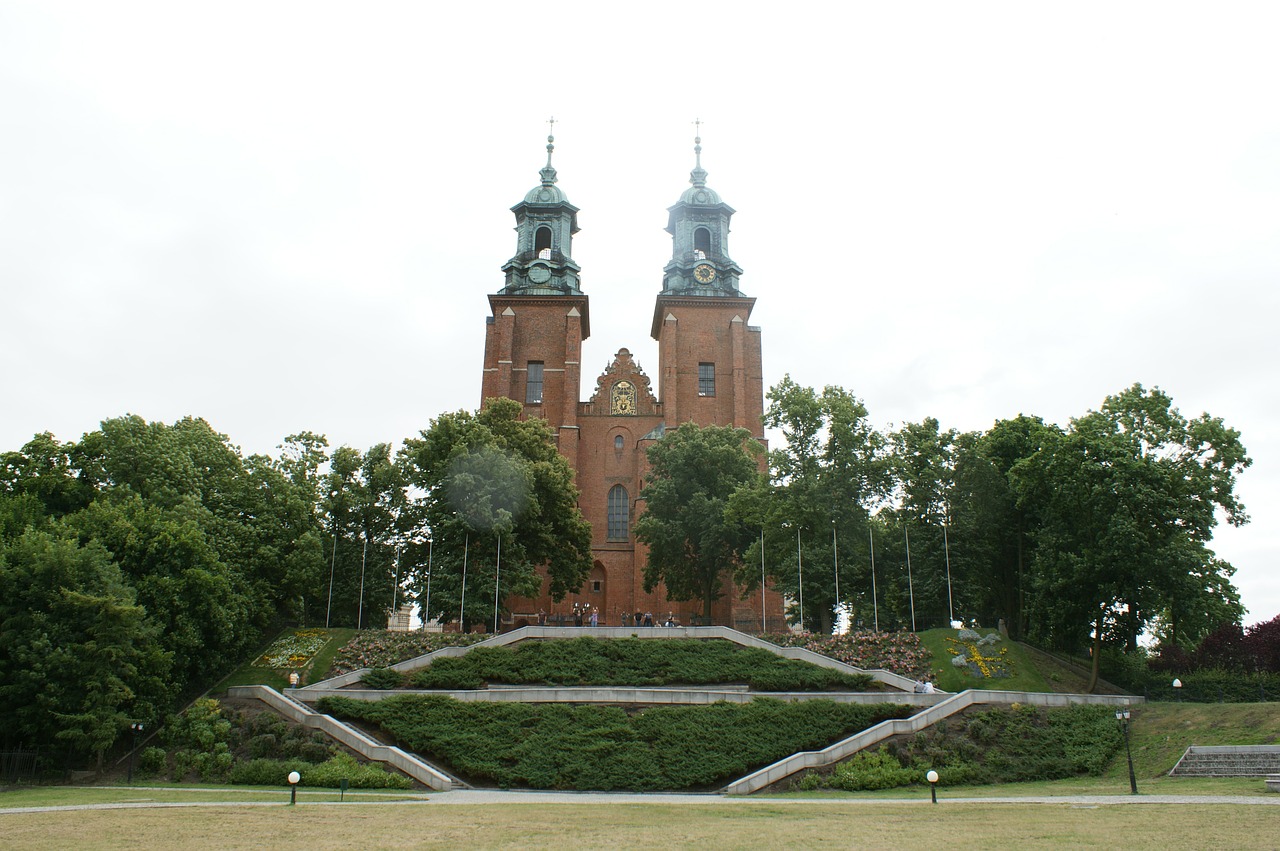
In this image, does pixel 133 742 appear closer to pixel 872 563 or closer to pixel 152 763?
pixel 152 763

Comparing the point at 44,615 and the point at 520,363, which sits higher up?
the point at 520,363

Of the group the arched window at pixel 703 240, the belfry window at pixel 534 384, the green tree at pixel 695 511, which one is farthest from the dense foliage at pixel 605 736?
the arched window at pixel 703 240

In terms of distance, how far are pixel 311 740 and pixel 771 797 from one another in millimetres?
12580

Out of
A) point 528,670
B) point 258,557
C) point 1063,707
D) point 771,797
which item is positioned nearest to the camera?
point 771,797

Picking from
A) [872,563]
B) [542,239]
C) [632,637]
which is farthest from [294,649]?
[542,239]

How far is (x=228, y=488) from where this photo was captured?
37500 mm

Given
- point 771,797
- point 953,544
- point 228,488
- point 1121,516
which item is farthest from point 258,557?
point 1121,516

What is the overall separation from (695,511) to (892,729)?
63.7 ft

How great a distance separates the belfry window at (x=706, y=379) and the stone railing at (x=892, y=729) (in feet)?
99.6

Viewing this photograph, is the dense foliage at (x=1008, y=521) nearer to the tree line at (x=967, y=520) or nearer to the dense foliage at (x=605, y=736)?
the tree line at (x=967, y=520)

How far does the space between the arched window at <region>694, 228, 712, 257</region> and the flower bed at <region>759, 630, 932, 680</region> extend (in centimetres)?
2951

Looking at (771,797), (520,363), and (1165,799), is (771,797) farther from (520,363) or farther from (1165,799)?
(520,363)

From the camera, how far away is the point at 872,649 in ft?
115

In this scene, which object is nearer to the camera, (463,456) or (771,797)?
(771,797)
